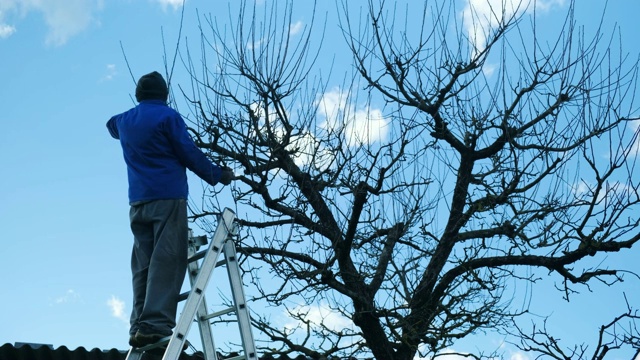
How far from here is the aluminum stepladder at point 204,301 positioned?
15.0 feet

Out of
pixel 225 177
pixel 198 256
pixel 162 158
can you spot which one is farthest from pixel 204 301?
pixel 162 158

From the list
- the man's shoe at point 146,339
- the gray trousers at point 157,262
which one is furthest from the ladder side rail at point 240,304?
the man's shoe at point 146,339

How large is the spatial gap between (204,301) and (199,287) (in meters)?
0.52

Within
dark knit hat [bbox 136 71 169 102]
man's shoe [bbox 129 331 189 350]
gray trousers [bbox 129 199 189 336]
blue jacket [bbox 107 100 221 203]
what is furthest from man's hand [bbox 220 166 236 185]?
man's shoe [bbox 129 331 189 350]

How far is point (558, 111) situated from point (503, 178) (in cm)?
104

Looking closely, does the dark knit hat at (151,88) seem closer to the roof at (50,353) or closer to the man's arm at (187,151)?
the man's arm at (187,151)

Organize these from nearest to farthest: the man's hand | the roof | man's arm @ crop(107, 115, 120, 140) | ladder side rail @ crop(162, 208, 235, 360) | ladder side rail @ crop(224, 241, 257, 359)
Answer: ladder side rail @ crop(162, 208, 235, 360)
ladder side rail @ crop(224, 241, 257, 359)
the man's hand
man's arm @ crop(107, 115, 120, 140)
the roof

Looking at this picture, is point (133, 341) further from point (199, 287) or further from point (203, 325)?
point (199, 287)

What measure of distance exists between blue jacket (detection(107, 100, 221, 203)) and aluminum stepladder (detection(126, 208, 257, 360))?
0.37 m

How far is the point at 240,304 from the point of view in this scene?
4.91 metres

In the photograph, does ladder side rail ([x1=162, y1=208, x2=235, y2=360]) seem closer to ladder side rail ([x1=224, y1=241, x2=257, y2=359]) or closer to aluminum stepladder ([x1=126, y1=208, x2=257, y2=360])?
aluminum stepladder ([x1=126, y1=208, x2=257, y2=360])

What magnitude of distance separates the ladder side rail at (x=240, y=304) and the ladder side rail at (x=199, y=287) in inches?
4.7

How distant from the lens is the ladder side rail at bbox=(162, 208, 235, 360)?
4520mm

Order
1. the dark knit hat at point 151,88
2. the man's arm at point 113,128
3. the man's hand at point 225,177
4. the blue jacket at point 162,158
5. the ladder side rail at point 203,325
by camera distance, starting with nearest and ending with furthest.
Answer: the ladder side rail at point 203,325 < the blue jacket at point 162,158 < the man's hand at point 225,177 < the dark knit hat at point 151,88 < the man's arm at point 113,128
